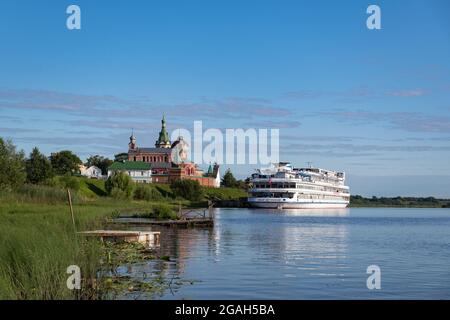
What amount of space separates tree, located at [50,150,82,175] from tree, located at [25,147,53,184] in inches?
1753

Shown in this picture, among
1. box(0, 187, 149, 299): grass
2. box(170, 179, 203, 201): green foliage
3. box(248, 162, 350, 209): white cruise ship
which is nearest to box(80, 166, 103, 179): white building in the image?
box(170, 179, 203, 201): green foliage

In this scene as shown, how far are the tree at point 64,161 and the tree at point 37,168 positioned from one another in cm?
4453

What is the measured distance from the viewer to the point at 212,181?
172m

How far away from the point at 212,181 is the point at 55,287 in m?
159

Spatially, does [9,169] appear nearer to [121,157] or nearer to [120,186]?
[120,186]

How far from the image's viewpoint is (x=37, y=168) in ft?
287

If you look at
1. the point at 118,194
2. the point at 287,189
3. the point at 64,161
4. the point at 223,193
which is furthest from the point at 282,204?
the point at 64,161

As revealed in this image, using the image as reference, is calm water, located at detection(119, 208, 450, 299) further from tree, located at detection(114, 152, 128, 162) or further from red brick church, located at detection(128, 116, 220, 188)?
tree, located at detection(114, 152, 128, 162)

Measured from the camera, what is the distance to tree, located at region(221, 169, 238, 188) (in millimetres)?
185750

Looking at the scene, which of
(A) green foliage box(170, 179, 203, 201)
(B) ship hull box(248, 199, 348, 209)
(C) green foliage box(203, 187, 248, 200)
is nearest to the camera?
(B) ship hull box(248, 199, 348, 209)

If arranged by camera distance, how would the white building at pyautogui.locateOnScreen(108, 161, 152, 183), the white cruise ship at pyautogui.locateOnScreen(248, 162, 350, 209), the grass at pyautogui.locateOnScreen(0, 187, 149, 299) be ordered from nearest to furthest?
the grass at pyautogui.locateOnScreen(0, 187, 149, 299) → the white cruise ship at pyautogui.locateOnScreen(248, 162, 350, 209) → the white building at pyautogui.locateOnScreen(108, 161, 152, 183)

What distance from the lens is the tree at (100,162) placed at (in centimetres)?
17766

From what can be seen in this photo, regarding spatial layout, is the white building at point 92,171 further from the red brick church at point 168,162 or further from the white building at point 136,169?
the red brick church at point 168,162
